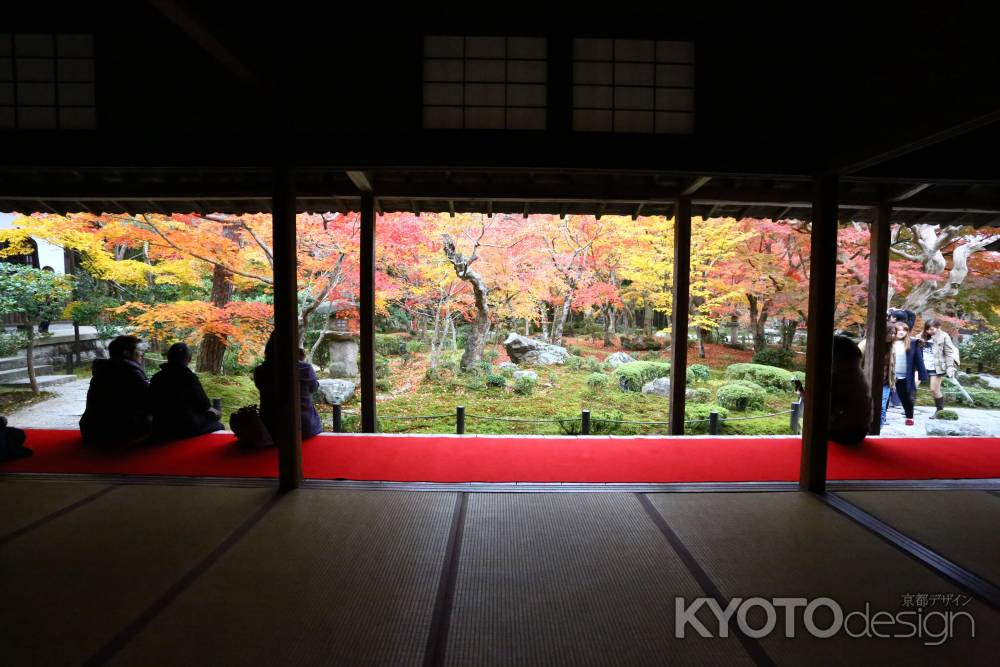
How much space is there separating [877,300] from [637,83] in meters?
3.93

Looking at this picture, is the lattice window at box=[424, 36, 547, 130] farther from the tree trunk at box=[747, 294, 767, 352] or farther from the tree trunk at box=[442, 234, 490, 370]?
the tree trunk at box=[747, 294, 767, 352]

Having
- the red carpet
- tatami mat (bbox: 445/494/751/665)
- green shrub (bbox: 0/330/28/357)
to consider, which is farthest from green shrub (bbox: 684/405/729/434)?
green shrub (bbox: 0/330/28/357)

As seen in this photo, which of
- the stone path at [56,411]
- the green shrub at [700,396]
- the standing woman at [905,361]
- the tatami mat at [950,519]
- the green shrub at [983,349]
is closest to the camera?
the tatami mat at [950,519]

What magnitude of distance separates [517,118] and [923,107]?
92.0 inches

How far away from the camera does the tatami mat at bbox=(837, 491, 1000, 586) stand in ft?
8.05

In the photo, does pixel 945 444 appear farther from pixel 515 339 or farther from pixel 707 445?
pixel 515 339

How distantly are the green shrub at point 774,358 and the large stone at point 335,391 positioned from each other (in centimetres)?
970

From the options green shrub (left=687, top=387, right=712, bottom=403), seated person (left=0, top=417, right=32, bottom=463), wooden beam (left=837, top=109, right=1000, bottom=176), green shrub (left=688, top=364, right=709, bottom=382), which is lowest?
green shrub (left=687, top=387, right=712, bottom=403)

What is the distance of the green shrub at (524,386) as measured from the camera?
9.95 m

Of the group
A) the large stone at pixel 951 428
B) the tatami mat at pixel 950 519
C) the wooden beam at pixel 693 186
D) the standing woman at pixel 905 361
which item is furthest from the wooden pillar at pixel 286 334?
the large stone at pixel 951 428

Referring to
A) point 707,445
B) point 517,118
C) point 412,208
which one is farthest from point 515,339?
point 517,118

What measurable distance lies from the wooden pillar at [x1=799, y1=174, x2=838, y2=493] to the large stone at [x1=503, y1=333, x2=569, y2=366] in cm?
824

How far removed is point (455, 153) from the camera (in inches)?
123

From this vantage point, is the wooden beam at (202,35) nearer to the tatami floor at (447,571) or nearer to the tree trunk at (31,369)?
the tatami floor at (447,571)
